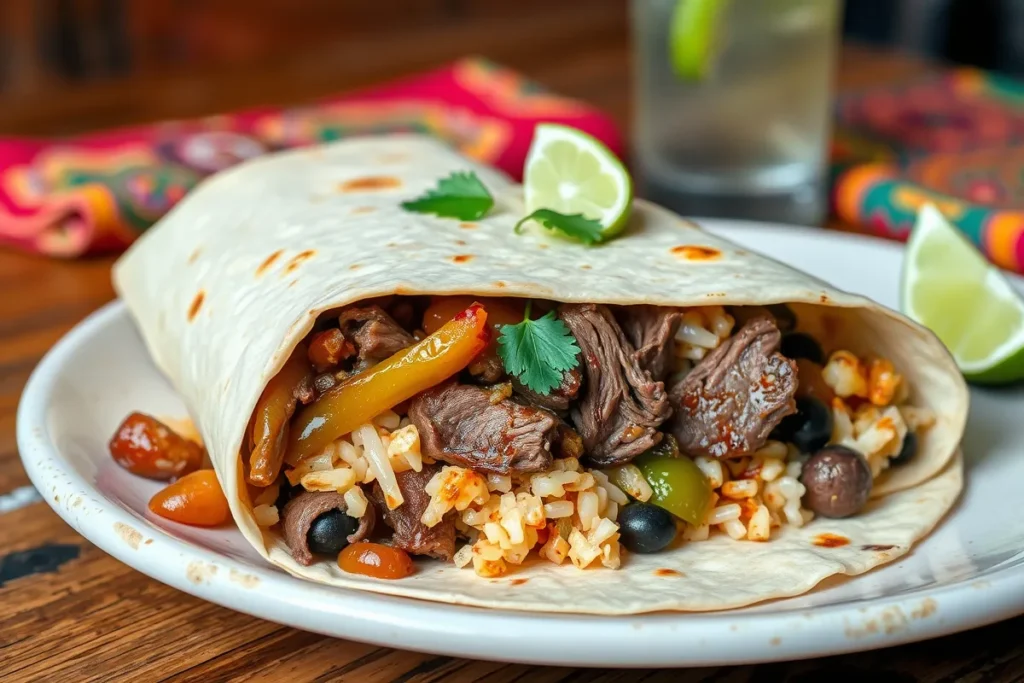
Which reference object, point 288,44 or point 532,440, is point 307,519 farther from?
point 288,44

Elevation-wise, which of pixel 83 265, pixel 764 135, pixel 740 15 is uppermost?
pixel 740 15

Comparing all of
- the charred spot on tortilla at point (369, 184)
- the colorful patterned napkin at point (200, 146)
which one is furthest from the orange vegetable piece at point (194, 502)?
the colorful patterned napkin at point (200, 146)

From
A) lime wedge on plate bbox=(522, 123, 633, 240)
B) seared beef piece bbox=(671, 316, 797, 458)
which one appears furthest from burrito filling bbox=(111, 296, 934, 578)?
lime wedge on plate bbox=(522, 123, 633, 240)

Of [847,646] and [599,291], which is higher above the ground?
[599,291]

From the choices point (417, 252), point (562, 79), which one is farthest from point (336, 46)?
point (417, 252)

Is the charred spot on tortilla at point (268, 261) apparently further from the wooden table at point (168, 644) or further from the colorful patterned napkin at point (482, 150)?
the colorful patterned napkin at point (482, 150)

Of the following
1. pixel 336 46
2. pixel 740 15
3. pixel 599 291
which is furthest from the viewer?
pixel 336 46

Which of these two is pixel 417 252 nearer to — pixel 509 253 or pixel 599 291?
pixel 509 253
